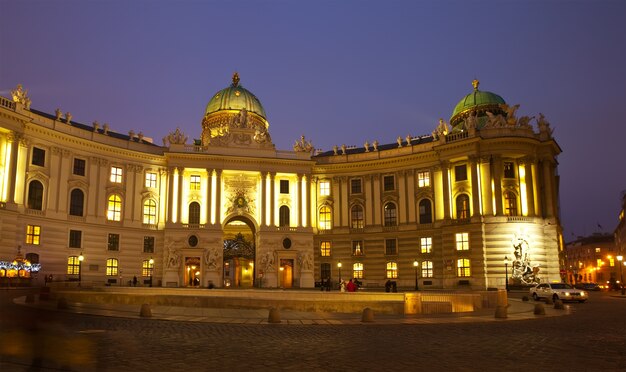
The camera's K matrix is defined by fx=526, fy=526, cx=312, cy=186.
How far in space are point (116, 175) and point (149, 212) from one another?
6157 mm

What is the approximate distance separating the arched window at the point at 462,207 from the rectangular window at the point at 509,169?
5.40m

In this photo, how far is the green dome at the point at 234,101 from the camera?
8012 cm

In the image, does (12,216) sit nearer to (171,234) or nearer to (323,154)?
(171,234)

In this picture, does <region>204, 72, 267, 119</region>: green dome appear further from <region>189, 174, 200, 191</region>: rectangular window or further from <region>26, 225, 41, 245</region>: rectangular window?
<region>26, 225, 41, 245</region>: rectangular window

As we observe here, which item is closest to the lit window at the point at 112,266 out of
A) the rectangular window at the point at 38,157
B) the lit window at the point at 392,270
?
the rectangular window at the point at 38,157

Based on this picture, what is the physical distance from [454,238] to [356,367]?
2037 inches

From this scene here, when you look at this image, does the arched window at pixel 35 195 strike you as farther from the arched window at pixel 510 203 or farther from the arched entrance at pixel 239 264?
the arched window at pixel 510 203

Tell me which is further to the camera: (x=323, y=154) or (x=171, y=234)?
(x=323, y=154)

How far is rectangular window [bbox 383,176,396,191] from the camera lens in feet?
230

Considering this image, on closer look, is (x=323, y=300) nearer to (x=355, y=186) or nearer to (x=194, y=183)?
(x=194, y=183)

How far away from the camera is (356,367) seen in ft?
42.7

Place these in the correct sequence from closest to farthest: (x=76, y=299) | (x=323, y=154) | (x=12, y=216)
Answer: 1. (x=76, y=299)
2. (x=12, y=216)
3. (x=323, y=154)

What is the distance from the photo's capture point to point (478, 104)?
72625 mm

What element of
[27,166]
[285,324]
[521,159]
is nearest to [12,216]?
[27,166]
